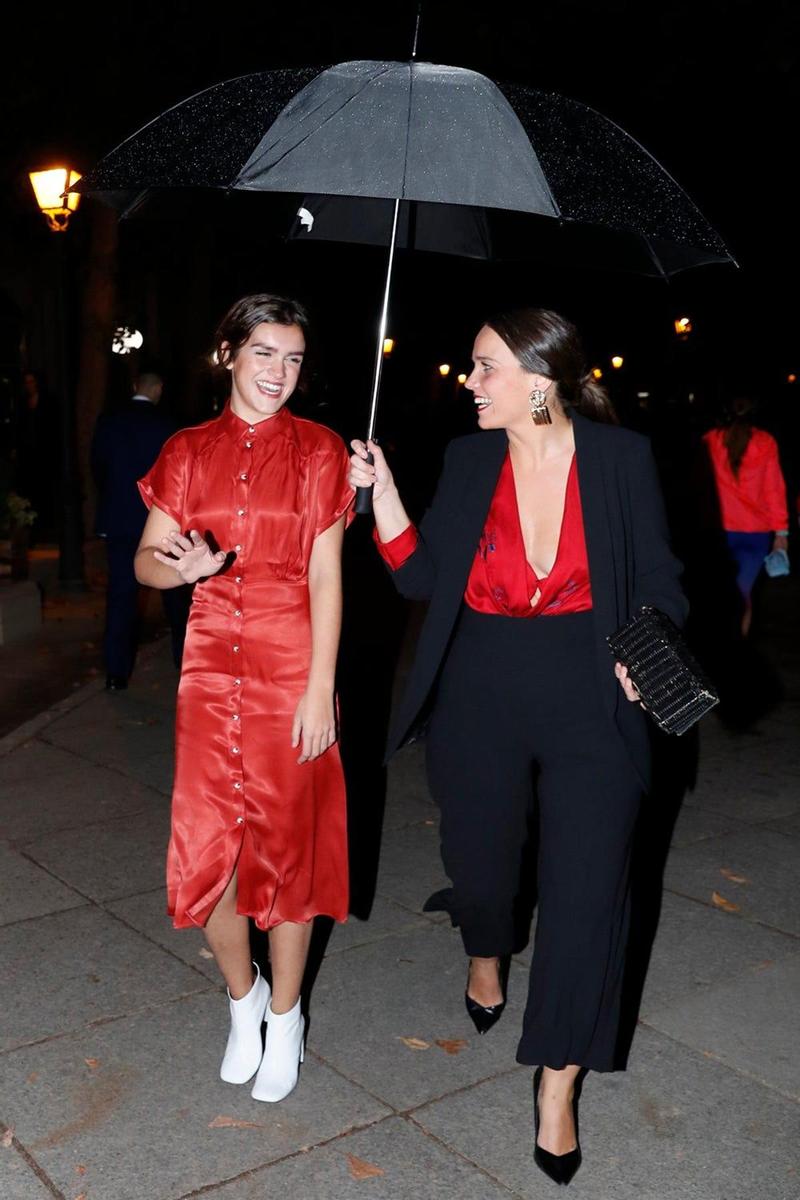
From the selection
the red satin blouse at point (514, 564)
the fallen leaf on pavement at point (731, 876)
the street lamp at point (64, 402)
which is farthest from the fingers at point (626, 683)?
the street lamp at point (64, 402)

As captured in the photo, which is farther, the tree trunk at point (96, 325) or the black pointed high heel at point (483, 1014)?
the tree trunk at point (96, 325)

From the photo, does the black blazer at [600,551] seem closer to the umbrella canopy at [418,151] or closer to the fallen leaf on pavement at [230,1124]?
the umbrella canopy at [418,151]

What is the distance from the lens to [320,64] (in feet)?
50.2

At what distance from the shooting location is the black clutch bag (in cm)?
308

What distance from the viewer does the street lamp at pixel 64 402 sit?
1149 cm

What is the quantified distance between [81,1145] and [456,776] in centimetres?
140

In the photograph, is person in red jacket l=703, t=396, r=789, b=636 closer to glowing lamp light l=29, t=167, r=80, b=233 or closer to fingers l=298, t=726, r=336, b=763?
glowing lamp light l=29, t=167, r=80, b=233

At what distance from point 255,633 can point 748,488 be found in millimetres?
6755

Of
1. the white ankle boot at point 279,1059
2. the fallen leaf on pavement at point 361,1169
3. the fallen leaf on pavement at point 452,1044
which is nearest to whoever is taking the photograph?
the fallen leaf on pavement at point 361,1169

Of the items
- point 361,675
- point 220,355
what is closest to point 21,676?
point 361,675

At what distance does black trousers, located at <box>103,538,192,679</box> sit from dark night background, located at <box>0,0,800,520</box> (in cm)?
180

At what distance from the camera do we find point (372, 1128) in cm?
339

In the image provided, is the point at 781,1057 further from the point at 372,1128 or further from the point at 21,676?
the point at 21,676

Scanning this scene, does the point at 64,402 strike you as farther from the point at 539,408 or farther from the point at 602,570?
the point at 602,570
